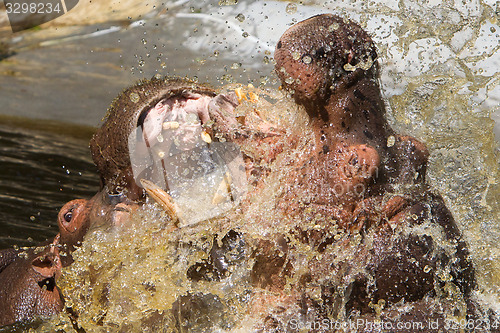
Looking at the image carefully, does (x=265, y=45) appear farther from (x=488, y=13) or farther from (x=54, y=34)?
(x=488, y=13)

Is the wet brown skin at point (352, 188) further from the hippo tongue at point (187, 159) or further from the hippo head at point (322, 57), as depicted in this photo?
the hippo tongue at point (187, 159)

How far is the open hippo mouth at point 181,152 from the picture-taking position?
224cm

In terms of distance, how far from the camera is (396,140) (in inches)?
81.7

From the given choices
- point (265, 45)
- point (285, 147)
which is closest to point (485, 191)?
point (285, 147)

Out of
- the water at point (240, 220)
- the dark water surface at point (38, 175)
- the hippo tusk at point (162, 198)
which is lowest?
the dark water surface at point (38, 175)

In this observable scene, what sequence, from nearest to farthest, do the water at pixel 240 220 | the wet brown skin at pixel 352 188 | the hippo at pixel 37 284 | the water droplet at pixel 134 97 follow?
the wet brown skin at pixel 352 188 → the water at pixel 240 220 → the water droplet at pixel 134 97 → the hippo at pixel 37 284

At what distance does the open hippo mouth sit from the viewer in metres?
2.24

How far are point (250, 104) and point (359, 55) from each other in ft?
1.50

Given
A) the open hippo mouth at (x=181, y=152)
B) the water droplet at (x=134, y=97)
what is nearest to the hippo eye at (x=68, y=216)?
the open hippo mouth at (x=181, y=152)

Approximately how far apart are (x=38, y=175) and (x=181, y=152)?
3310 mm

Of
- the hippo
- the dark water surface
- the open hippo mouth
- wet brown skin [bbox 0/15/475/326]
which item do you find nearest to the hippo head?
wet brown skin [bbox 0/15/475/326]

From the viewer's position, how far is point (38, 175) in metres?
5.29

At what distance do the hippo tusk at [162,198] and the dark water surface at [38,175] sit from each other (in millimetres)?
1637

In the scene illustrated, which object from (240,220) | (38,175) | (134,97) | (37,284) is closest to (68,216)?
(37,284)
